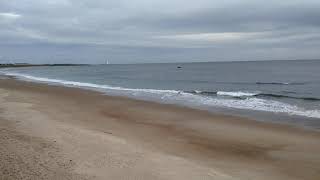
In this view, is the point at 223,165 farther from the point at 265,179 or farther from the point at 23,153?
the point at 23,153

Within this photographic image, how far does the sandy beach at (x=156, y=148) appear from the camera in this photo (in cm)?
847

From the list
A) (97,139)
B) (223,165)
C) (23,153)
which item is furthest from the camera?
(97,139)

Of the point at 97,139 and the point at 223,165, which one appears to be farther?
the point at 97,139

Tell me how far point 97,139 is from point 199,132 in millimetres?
4512

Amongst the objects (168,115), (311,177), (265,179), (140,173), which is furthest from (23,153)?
(168,115)

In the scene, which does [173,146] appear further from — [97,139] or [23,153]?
[23,153]

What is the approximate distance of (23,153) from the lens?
912 centimetres

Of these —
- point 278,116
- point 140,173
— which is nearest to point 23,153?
point 140,173

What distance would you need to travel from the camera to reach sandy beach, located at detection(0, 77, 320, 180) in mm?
8469

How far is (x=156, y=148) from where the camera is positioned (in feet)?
38.2

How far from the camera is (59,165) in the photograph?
334 inches

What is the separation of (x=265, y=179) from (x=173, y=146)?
154 inches

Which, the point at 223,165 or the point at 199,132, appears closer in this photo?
the point at 223,165

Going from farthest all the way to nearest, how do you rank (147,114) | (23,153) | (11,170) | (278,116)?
(147,114) → (278,116) → (23,153) → (11,170)
